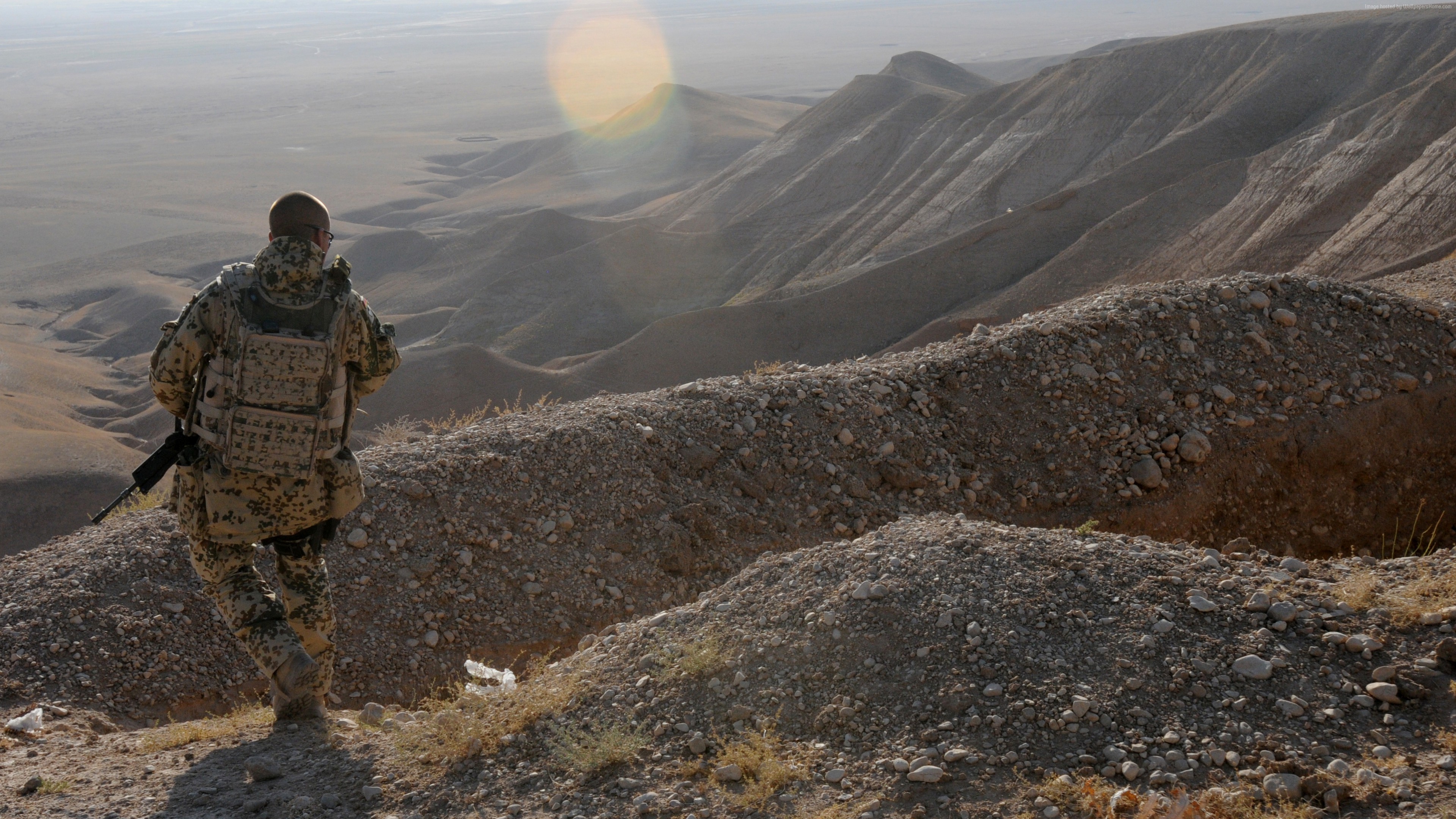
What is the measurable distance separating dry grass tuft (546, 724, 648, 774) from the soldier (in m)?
1.07

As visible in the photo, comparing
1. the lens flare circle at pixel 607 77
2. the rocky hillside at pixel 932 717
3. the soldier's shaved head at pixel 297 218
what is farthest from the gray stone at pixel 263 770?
the lens flare circle at pixel 607 77

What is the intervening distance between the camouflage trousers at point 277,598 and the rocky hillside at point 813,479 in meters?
1.37

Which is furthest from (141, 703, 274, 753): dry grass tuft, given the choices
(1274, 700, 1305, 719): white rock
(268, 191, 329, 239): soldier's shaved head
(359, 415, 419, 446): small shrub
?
(359, 415, 419, 446): small shrub

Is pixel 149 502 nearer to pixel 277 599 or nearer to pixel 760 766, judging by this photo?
pixel 277 599

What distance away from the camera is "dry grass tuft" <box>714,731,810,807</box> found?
9.49 feet

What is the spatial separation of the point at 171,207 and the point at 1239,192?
5698 centimetres

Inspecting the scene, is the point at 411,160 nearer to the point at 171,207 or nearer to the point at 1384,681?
the point at 171,207

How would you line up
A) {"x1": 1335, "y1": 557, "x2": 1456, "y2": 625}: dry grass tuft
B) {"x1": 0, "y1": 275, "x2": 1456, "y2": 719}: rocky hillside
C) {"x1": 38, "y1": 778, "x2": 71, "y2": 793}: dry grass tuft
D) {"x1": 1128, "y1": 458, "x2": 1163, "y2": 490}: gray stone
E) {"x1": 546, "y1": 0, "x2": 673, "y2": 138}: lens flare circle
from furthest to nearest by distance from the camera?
{"x1": 546, "y1": 0, "x2": 673, "y2": 138}: lens flare circle
{"x1": 1128, "y1": 458, "x2": 1163, "y2": 490}: gray stone
{"x1": 0, "y1": 275, "x2": 1456, "y2": 719}: rocky hillside
{"x1": 1335, "y1": 557, "x2": 1456, "y2": 625}: dry grass tuft
{"x1": 38, "y1": 778, "x2": 71, "y2": 793}: dry grass tuft

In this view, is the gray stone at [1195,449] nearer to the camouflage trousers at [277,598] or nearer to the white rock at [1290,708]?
the white rock at [1290,708]

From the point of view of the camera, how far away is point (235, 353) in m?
3.40

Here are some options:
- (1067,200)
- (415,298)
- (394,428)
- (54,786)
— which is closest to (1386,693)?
(54,786)

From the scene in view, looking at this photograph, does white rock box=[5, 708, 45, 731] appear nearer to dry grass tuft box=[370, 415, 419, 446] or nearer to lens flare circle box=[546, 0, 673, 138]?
dry grass tuft box=[370, 415, 419, 446]

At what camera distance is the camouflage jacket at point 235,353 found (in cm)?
341

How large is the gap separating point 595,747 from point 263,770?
1120 mm
